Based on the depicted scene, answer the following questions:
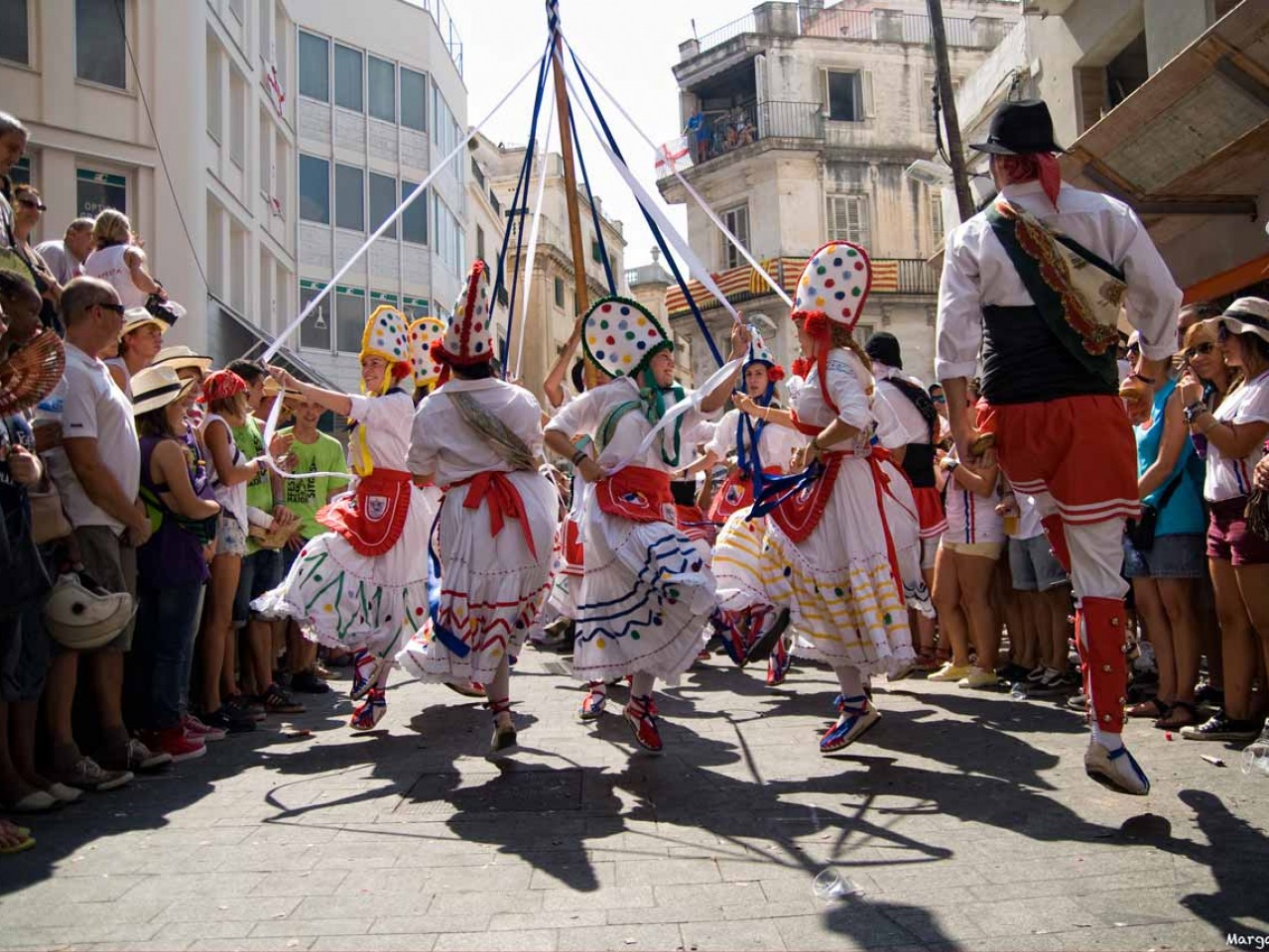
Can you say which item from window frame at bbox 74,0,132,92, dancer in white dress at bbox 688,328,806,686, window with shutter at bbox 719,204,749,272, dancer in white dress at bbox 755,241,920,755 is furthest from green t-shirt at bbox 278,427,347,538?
window with shutter at bbox 719,204,749,272

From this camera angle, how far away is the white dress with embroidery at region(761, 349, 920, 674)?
5.41 meters

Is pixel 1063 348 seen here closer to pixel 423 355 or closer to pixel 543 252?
pixel 423 355

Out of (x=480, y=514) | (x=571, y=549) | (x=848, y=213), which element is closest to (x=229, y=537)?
(x=480, y=514)

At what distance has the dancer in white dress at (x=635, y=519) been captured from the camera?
5.50m

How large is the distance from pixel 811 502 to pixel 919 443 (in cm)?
289

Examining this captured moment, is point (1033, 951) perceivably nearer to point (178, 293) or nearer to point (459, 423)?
point (459, 423)

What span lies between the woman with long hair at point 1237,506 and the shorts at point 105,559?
4883 millimetres

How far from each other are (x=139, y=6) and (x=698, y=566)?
17.3 metres

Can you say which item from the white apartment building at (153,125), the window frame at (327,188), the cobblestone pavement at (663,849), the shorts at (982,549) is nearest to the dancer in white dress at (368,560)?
the cobblestone pavement at (663,849)

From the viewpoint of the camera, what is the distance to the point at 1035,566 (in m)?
7.18

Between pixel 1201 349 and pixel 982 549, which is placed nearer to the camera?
pixel 1201 349

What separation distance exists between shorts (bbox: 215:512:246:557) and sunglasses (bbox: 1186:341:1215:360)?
5.28 meters

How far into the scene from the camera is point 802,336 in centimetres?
580

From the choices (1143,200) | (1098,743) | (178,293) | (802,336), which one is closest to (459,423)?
(802,336)
